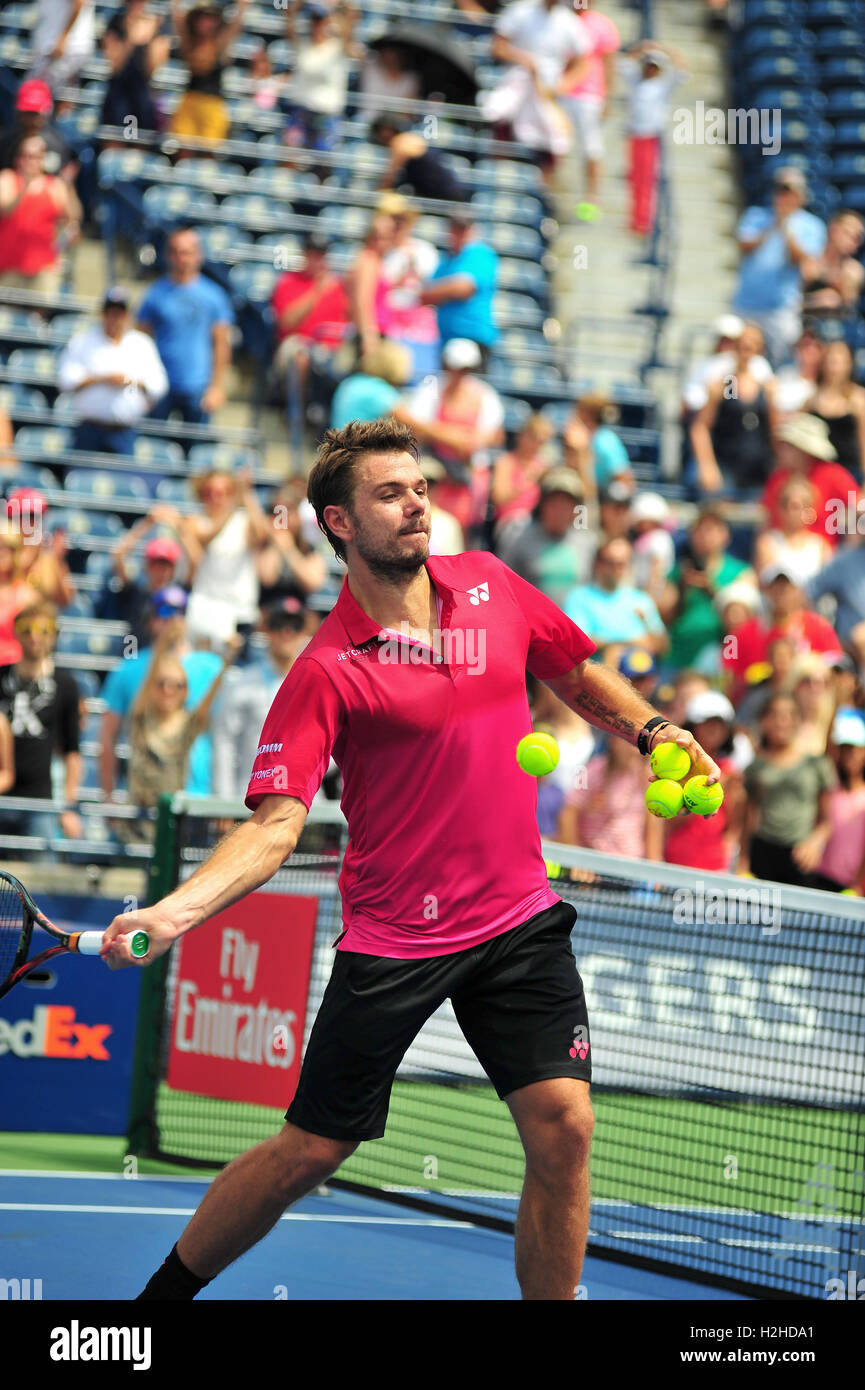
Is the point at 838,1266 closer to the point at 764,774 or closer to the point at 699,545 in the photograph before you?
the point at 764,774

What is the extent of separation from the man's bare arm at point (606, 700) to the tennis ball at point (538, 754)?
1.13 ft

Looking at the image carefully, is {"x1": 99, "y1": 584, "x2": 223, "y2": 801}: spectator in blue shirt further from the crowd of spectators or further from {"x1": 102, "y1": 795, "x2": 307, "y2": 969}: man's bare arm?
{"x1": 102, "y1": 795, "x2": 307, "y2": 969}: man's bare arm

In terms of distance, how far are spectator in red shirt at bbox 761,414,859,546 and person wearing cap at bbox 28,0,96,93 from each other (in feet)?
19.4

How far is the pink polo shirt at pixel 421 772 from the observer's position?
448 centimetres

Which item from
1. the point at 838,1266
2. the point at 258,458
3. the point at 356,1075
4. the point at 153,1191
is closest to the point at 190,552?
→ the point at 258,458

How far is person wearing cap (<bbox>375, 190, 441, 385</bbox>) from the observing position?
12781 mm

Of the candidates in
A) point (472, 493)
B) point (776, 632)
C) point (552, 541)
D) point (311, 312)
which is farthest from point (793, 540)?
point (311, 312)

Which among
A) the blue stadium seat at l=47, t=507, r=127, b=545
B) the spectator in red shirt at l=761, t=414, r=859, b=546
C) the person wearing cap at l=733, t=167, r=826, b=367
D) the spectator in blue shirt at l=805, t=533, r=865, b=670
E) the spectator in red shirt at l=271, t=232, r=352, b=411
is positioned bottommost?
the spectator in blue shirt at l=805, t=533, r=865, b=670

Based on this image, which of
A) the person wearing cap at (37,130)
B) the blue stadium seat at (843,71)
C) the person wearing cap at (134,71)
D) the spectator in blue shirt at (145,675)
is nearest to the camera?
the spectator in blue shirt at (145,675)

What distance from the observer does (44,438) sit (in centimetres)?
1237

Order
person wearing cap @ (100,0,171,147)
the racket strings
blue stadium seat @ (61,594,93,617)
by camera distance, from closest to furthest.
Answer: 1. the racket strings
2. blue stadium seat @ (61,594,93,617)
3. person wearing cap @ (100,0,171,147)

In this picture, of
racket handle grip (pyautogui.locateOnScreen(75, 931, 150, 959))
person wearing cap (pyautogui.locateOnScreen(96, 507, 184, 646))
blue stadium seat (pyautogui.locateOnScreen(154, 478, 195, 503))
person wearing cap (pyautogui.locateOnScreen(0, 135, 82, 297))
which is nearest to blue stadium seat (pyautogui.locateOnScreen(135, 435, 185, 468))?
blue stadium seat (pyautogui.locateOnScreen(154, 478, 195, 503))

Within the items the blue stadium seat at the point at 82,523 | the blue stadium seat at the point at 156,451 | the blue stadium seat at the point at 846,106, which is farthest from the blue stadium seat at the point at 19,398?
the blue stadium seat at the point at 846,106

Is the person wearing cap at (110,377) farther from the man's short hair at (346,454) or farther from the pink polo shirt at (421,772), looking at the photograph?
the pink polo shirt at (421,772)
